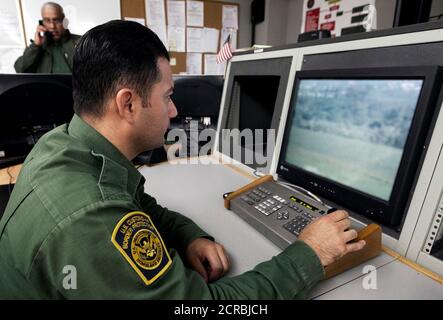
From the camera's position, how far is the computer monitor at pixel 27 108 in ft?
4.33

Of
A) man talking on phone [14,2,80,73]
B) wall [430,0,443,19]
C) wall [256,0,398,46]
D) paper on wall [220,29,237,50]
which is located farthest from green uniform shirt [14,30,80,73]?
wall [430,0,443,19]

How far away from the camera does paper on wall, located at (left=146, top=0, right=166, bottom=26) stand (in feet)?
10.4

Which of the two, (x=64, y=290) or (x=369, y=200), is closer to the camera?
(x=64, y=290)

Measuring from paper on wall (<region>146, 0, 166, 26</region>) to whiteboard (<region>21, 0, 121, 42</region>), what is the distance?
0.31 metres

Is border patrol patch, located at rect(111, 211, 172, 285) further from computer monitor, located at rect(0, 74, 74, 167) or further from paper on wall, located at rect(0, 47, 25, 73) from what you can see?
paper on wall, located at rect(0, 47, 25, 73)

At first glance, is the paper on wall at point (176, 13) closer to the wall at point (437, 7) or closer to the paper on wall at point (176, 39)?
the paper on wall at point (176, 39)

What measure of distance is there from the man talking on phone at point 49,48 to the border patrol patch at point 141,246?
8.10 feet

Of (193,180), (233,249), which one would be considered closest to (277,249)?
(233,249)

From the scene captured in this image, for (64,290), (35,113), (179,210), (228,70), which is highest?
(228,70)

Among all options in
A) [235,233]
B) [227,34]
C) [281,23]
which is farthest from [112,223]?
[281,23]

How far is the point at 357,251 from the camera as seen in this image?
2.12ft

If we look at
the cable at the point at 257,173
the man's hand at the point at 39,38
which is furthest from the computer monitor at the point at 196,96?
the man's hand at the point at 39,38

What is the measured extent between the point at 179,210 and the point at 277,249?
343mm
